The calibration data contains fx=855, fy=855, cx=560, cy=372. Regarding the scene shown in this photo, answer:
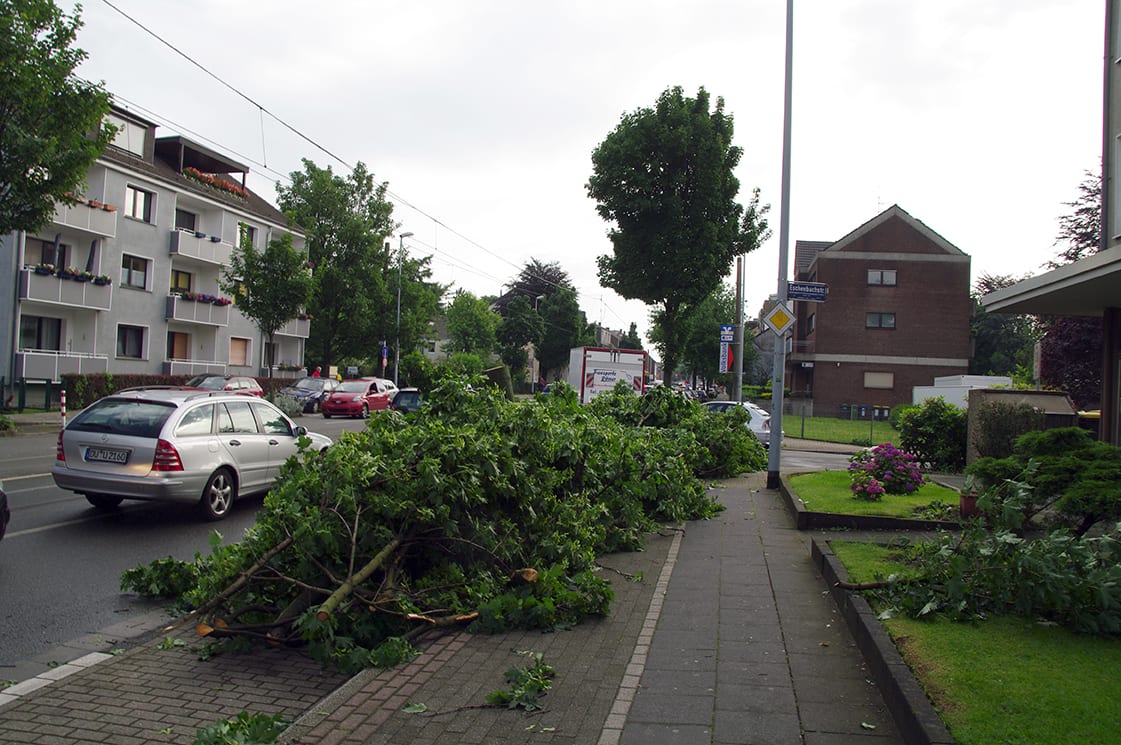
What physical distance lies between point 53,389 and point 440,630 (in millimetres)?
28381

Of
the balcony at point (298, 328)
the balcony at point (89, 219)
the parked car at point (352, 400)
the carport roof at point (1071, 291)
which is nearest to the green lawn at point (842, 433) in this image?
the carport roof at point (1071, 291)

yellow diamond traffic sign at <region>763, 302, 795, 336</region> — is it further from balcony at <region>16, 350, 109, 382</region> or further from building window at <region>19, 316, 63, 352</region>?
building window at <region>19, 316, 63, 352</region>

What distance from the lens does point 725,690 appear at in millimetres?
4652

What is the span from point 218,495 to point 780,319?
29.5 ft

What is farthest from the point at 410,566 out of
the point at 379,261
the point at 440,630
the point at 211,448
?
the point at 379,261

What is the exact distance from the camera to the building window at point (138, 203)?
110ft

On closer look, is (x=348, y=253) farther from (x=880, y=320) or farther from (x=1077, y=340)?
(x=1077, y=340)

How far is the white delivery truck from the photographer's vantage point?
27.5 m

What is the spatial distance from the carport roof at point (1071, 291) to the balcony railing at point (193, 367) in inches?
1243

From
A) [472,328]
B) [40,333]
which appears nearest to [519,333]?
[472,328]

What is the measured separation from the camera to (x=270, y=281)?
34.7 metres

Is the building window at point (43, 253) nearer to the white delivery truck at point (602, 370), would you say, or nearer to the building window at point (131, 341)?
the building window at point (131, 341)

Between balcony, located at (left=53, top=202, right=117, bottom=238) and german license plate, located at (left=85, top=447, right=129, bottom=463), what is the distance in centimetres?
2361

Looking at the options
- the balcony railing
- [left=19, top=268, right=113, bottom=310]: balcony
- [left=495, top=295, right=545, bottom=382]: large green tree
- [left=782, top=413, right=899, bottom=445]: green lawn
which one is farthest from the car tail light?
[left=495, top=295, right=545, bottom=382]: large green tree
